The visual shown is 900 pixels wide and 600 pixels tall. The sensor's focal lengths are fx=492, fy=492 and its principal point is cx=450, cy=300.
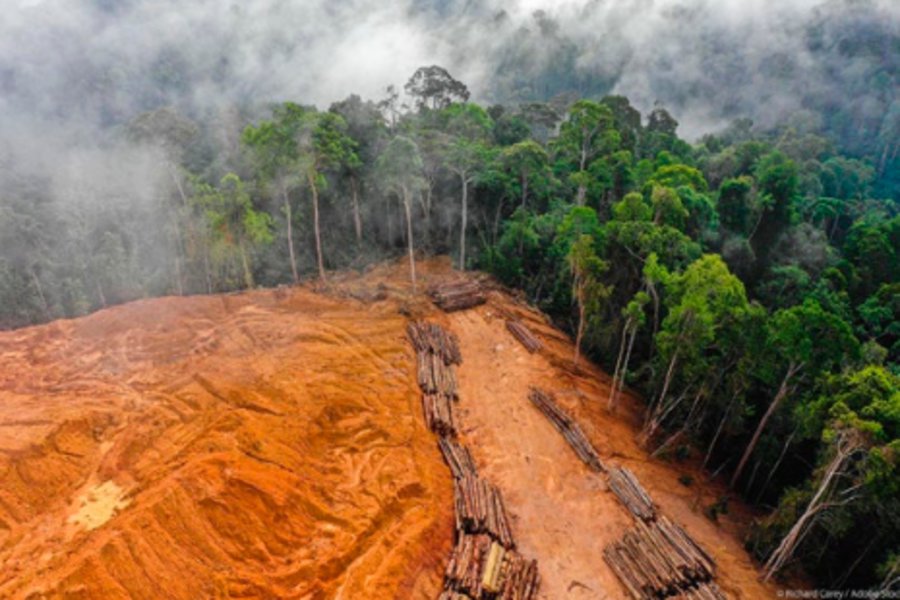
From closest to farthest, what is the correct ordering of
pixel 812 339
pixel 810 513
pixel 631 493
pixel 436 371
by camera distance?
pixel 810 513 → pixel 812 339 → pixel 631 493 → pixel 436 371

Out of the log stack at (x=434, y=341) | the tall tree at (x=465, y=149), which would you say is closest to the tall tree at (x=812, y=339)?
the log stack at (x=434, y=341)

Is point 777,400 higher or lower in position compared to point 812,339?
lower

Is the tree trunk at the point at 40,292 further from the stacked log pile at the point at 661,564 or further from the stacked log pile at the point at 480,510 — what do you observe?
the stacked log pile at the point at 661,564

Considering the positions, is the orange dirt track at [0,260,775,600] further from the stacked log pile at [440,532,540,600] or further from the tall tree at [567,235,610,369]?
the tall tree at [567,235,610,369]

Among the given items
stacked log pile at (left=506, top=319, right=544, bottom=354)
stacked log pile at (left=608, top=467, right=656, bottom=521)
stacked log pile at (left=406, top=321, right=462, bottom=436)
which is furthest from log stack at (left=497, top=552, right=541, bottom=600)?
stacked log pile at (left=506, top=319, right=544, bottom=354)

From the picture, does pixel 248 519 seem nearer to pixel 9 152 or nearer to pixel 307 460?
pixel 307 460

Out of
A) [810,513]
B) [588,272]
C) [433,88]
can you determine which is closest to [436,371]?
[588,272]

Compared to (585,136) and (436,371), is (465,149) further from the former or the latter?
(436,371)
